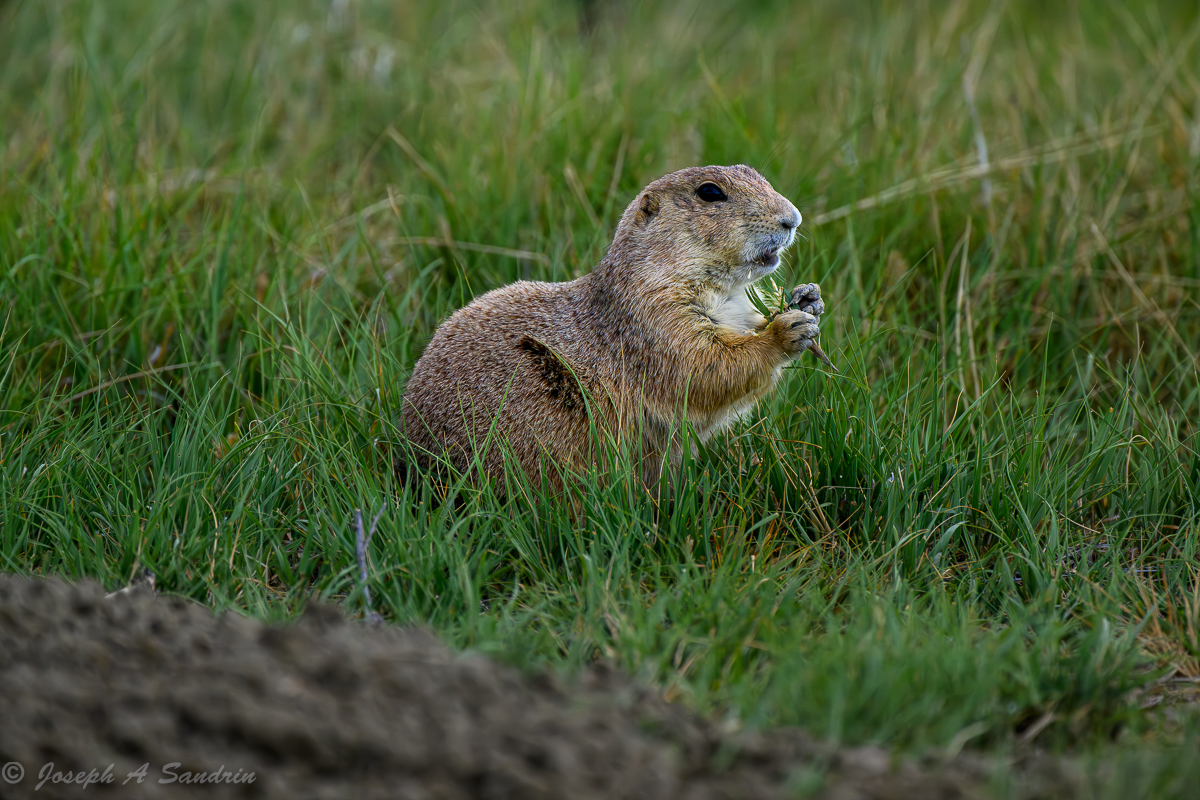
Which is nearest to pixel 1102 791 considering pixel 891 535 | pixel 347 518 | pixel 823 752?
pixel 823 752

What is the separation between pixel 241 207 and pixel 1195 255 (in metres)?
4.27

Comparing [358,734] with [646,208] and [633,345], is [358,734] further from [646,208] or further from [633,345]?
[646,208]

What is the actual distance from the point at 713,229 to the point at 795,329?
0.48 meters

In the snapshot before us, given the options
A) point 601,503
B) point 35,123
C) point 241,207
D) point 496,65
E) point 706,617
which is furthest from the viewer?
point 496,65

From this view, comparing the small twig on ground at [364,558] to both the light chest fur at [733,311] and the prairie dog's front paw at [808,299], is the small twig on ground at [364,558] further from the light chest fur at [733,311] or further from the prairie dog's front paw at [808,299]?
the prairie dog's front paw at [808,299]

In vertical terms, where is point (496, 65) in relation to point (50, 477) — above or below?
above

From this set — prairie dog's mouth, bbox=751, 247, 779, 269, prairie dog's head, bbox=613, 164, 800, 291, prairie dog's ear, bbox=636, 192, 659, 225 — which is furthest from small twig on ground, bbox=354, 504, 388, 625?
prairie dog's mouth, bbox=751, 247, 779, 269

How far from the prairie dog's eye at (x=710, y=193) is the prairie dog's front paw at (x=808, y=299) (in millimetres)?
432

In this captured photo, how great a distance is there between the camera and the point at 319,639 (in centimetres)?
228

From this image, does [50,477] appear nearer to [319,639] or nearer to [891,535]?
[319,639]

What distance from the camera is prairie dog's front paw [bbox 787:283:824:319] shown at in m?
3.68

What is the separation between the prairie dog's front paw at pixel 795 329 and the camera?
3572 millimetres

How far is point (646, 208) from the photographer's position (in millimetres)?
3904

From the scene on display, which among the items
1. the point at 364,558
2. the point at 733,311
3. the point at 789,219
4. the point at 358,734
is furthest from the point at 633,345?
the point at 358,734
